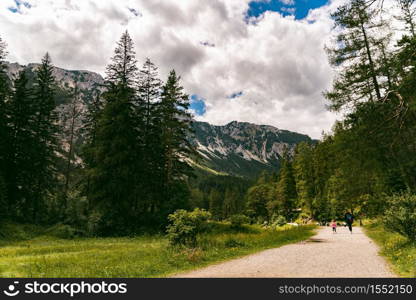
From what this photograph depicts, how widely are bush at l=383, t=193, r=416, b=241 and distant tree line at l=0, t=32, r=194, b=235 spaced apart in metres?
18.8

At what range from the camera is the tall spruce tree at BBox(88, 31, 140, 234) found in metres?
24.3

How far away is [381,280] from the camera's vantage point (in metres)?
6.94

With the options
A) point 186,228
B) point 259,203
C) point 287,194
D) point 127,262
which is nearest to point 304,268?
point 186,228

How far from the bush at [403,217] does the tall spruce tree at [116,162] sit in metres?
19.8

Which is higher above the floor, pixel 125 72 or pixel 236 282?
pixel 125 72

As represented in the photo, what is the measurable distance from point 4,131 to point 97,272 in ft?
79.6

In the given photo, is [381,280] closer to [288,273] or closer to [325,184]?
[288,273]

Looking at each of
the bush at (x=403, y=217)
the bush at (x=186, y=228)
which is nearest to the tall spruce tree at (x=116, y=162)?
the bush at (x=186, y=228)

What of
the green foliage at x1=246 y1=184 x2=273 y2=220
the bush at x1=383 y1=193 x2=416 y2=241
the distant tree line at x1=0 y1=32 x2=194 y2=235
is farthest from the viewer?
the green foliage at x1=246 y1=184 x2=273 y2=220

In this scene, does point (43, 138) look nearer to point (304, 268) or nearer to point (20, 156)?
point (20, 156)

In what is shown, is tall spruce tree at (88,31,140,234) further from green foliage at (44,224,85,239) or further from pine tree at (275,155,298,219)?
pine tree at (275,155,298,219)

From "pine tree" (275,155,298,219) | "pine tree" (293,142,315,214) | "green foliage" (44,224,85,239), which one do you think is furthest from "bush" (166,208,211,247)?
"pine tree" (275,155,298,219)


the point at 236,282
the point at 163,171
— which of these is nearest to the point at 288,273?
the point at 236,282

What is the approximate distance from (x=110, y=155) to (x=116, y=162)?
1100mm
